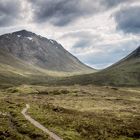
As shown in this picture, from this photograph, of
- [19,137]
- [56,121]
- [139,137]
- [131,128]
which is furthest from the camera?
[56,121]

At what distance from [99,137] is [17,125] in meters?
22.9

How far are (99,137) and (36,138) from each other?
1271 centimetres

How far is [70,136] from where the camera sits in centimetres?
6831

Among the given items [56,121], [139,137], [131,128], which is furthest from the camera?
[56,121]

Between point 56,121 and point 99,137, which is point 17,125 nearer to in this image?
point 56,121

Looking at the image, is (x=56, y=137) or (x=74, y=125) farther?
(x=74, y=125)

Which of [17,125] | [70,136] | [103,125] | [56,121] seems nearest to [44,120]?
[56,121]

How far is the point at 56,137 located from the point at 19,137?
7.17m

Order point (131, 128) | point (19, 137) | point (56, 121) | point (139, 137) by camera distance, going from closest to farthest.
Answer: point (19, 137)
point (139, 137)
point (131, 128)
point (56, 121)

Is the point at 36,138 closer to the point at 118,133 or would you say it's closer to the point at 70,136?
the point at 70,136

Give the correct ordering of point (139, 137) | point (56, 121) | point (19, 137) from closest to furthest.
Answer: point (19, 137) → point (139, 137) → point (56, 121)

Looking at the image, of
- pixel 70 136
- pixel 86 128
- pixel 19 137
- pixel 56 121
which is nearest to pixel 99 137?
pixel 70 136

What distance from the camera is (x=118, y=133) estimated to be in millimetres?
74500

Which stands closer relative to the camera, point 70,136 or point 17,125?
point 70,136
